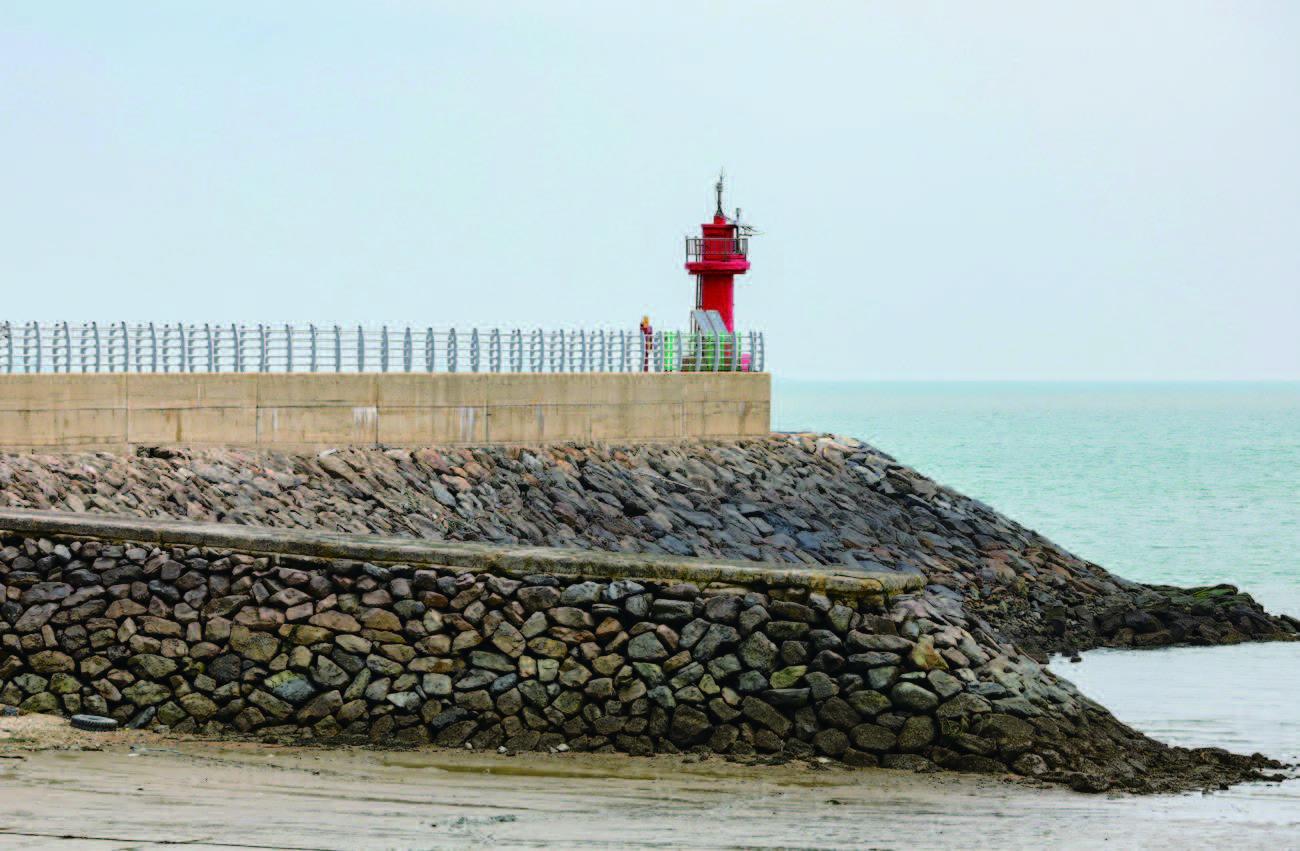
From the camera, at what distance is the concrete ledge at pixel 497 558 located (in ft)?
42.8

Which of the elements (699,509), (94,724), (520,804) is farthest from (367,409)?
(520,804)

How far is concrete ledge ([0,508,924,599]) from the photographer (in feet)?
42.8

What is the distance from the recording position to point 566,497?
27469mm

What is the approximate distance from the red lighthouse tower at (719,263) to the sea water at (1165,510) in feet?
36.6

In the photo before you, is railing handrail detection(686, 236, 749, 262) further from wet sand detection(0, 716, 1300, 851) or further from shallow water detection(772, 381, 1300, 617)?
wet sand detection(0, 716, 1300, 851)

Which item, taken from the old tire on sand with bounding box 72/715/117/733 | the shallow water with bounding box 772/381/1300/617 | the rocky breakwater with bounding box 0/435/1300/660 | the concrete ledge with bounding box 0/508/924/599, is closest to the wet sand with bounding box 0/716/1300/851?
the old tire on sand with bounding box 72/715/117/733

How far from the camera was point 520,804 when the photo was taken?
37.2 feet

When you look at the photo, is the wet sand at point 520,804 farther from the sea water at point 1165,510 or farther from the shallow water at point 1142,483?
the shallow water at point 1142,483

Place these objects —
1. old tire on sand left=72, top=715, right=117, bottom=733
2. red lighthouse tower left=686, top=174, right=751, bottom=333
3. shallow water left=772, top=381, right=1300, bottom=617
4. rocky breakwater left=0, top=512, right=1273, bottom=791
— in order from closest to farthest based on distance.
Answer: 1. rocky breakwater left=0, top=512, right=1273, bottom=791
2. old tire on sand left=72, top=715, right=117, bottom=733
3. red lighthouse tower left=686, top=174, right=751, bottom=333
4. shallow water left=772, top=381, right=1300, bottom=617

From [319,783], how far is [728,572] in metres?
3.00

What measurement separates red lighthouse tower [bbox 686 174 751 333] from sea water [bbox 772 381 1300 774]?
11.2 metres

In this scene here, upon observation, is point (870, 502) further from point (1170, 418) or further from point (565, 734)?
point (1170, 418)

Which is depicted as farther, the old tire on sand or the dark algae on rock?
the old tire on sand

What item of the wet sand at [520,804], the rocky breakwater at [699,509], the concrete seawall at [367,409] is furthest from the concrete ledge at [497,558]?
the concrete seawall at [367,409]
